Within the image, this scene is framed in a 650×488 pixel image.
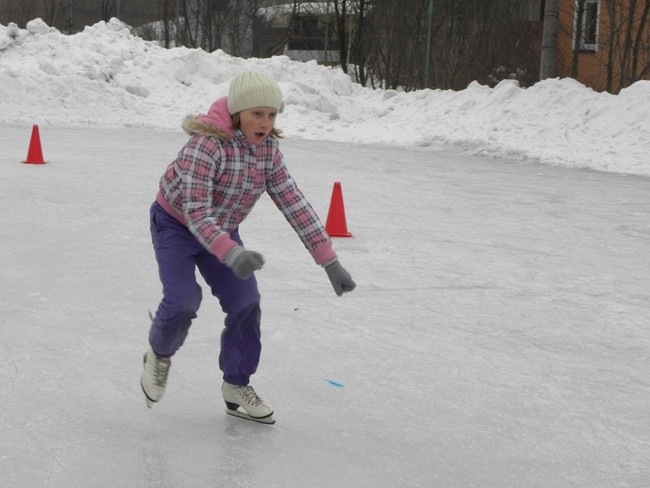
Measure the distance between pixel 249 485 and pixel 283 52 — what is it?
76.2ft

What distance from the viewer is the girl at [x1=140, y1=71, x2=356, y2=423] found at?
2.90m

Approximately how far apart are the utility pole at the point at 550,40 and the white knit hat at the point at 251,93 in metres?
13.1

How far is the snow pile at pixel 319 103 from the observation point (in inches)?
480

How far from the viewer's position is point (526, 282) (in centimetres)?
548

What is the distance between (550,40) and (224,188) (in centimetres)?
1331

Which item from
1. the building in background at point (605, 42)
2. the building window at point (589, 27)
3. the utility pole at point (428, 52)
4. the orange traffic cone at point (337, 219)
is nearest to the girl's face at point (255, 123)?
the orange traffic cone at point (337, 219)

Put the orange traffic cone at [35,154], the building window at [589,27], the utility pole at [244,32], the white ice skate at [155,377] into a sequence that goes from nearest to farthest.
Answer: the white ice skate at [155,377]
the orange traffic cone at [35,154]
the building window at [589,27]
the utility pole at [244,32]

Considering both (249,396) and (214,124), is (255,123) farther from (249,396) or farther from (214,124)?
(249,396)

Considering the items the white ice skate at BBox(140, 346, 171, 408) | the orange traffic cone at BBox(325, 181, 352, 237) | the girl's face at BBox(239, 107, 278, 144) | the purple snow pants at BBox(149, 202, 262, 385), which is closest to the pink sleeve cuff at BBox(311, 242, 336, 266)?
the purple snow pants at BBox(149, 202, 262, 385)

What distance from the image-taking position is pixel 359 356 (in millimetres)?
4000

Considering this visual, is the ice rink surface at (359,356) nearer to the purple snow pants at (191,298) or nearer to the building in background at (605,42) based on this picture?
the purple snow pants at (191,298)

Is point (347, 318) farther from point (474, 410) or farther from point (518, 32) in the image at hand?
point (518, 32)

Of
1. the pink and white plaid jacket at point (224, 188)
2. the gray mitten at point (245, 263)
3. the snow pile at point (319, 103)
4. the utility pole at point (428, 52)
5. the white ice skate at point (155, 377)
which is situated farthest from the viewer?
the utility pole at point (428, 52)

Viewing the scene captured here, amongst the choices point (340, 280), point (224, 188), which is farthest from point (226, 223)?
point (340, 280)
